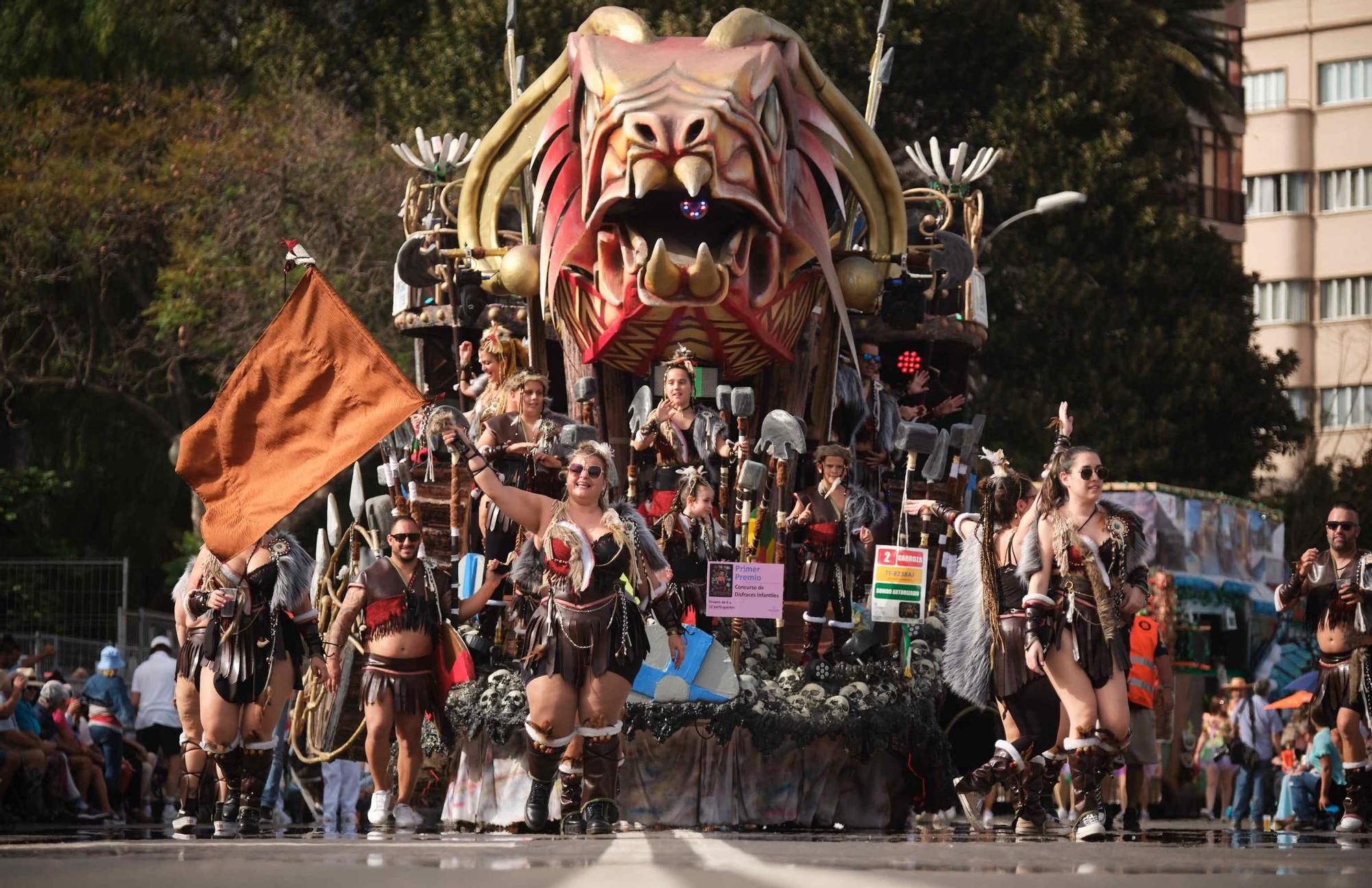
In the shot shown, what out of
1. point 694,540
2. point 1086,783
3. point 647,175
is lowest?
point 1086,783

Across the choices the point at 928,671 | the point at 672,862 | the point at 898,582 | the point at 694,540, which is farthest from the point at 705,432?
the point at 672,862

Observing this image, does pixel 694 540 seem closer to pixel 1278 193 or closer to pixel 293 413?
pixel 293 413

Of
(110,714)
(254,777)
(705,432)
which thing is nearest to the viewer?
(254,777)

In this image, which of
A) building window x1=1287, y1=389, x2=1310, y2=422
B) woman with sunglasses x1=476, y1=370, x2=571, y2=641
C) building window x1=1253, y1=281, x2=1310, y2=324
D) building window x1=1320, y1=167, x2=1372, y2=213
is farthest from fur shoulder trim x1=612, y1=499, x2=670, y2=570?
building window x1=1320, y1=167, x2=1372, y2=213

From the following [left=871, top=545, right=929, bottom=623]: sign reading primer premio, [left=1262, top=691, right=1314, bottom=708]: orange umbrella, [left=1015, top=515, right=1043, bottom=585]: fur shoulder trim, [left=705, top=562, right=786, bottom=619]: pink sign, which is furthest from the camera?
[left=1262, top=691, right=1314, bottom=708]: orange umbrella

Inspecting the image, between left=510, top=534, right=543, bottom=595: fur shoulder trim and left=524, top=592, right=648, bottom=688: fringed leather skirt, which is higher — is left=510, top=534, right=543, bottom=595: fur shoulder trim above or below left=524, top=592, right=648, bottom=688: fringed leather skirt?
above

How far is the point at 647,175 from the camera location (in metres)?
18.4

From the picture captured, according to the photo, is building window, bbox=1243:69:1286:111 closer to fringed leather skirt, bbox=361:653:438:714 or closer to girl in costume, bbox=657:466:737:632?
girl in costume, bbox=657:466:737:632

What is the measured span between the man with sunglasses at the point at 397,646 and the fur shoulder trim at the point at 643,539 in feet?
8.58

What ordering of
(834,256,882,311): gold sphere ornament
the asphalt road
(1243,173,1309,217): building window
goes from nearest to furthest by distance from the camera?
the asphalt road, (834,256,882,311): gold sphere ornament, (1243,173,1309,217): building window

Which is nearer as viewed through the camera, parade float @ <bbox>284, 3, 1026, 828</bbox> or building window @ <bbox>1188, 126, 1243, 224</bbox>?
parade float @ <bbox>284, 3, 1026, 828</bbox>

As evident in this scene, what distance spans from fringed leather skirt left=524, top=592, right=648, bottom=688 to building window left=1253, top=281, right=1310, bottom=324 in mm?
55971

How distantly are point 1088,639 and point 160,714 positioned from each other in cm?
1112

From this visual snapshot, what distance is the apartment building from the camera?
67188mm
